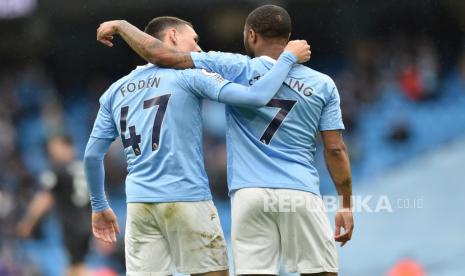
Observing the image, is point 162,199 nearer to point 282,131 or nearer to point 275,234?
point 275,234

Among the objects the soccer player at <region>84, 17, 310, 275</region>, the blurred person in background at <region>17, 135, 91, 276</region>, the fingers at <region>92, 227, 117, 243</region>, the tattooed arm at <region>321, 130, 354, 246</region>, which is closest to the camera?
the soccer player at <region>84, 17, 310, 275</region>

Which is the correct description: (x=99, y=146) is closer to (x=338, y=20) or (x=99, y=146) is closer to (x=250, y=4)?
(x=250, y=4)

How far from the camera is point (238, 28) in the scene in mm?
16859

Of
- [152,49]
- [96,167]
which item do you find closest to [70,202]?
[96,167]

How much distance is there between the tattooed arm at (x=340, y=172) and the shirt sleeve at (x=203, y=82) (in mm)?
701

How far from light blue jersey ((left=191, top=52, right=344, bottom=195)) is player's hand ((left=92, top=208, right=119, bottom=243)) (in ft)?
3.01

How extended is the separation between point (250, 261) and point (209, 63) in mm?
1182

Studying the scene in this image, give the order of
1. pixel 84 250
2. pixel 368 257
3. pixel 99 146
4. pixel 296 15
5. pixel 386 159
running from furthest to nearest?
pixel 296 15, pixel 386 159, pixel 368 257, pixel 84 250, pixel 99 146

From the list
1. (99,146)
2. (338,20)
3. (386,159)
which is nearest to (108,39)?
(99,146)

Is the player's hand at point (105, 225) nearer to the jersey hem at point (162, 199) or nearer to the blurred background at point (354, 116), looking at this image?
the jersey hem at point (162, 199)

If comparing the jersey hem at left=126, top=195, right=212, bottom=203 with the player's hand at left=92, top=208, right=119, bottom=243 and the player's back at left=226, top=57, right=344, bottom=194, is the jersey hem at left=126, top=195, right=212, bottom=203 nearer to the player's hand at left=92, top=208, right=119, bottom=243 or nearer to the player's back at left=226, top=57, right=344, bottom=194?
the player's back at left=226, top=57, right=344, bottom=194

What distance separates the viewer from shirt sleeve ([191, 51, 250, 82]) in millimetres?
5414

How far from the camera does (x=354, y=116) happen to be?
15.8 m

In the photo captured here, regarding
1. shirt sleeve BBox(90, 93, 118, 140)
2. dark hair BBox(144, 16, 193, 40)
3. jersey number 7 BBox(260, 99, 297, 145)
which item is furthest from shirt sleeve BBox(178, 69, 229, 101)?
shirt sleeve BBox(90, 93, 118, 140)
